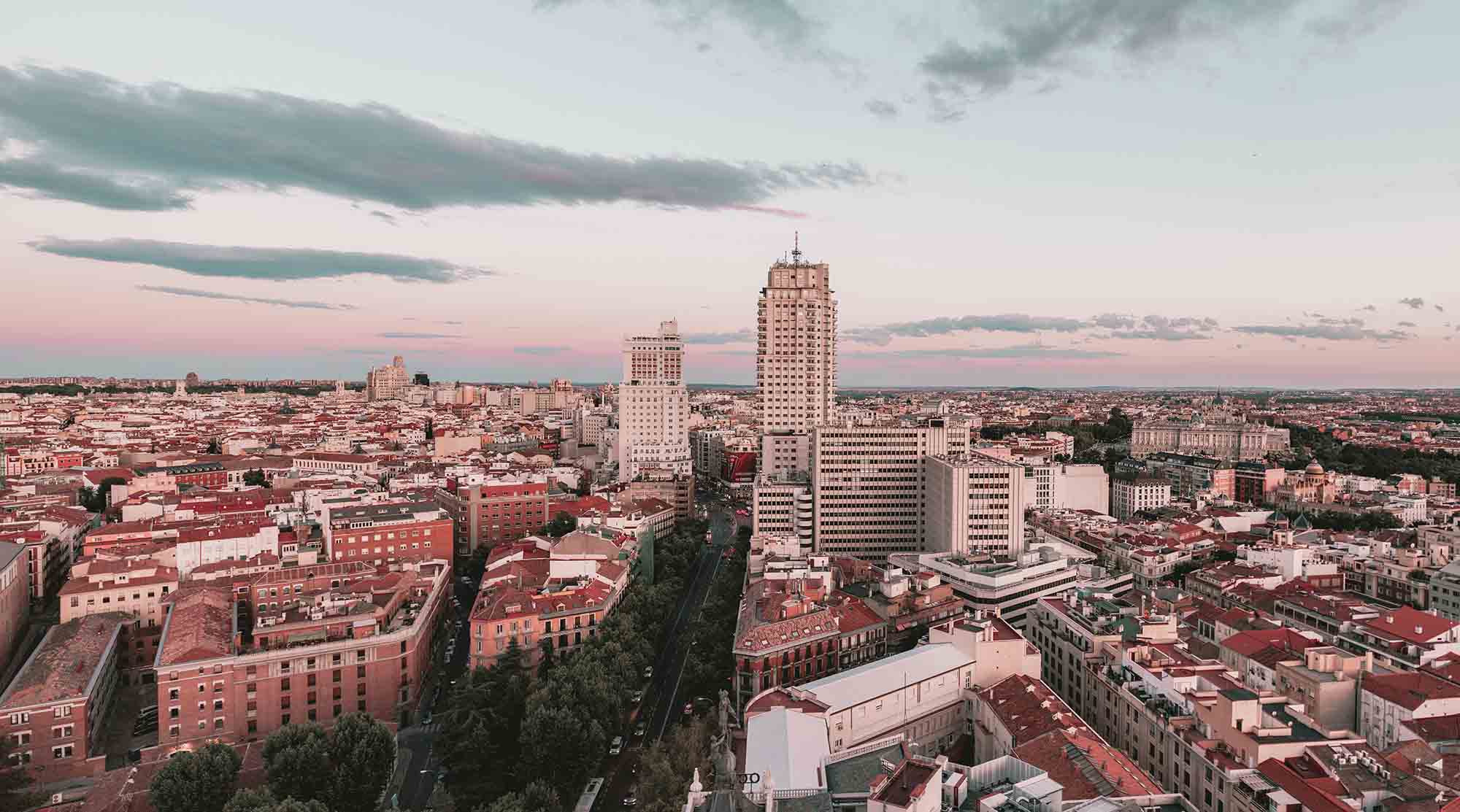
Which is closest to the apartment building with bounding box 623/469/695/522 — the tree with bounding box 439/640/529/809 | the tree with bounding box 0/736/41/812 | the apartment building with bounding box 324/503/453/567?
the apartment building with bounding box 324/503/453/567

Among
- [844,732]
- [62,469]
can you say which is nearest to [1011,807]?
[844,732]

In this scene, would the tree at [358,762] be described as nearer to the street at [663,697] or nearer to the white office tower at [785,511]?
the street at [663,697]

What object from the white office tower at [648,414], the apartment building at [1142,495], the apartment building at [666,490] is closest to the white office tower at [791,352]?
the apartment building at [666,490]

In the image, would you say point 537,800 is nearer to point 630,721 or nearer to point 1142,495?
point 630,721

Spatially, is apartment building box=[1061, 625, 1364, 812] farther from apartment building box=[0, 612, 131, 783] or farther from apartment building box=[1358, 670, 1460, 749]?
apartment building box=[0, 612, 131, 783]

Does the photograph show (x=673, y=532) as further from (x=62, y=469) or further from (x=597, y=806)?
(x=62, y=469)
